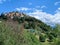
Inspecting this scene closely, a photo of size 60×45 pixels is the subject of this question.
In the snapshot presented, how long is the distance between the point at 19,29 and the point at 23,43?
2.07m

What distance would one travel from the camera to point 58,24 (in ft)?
130

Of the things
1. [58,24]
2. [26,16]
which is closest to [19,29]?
[58,24]

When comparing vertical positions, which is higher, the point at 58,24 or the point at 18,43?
the point at 58,24

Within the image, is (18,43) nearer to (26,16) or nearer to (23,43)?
(23,43)

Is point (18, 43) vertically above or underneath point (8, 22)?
underneath

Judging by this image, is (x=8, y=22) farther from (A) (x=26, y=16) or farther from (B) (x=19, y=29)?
(A) (x=26, y=16)

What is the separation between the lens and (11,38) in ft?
113

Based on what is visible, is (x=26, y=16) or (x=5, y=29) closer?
(x=5, y=29)

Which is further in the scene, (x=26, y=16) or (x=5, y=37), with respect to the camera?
(x=26, y=16)

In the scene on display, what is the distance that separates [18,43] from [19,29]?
206 cm

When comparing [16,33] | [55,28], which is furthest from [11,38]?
[55,28]

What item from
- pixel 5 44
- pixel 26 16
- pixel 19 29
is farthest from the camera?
pixel 26 16

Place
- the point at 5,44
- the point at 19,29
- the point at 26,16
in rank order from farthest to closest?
the point at 26,16
the point at 19,29
the point at 5,44

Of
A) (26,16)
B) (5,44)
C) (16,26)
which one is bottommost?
(5,44)
